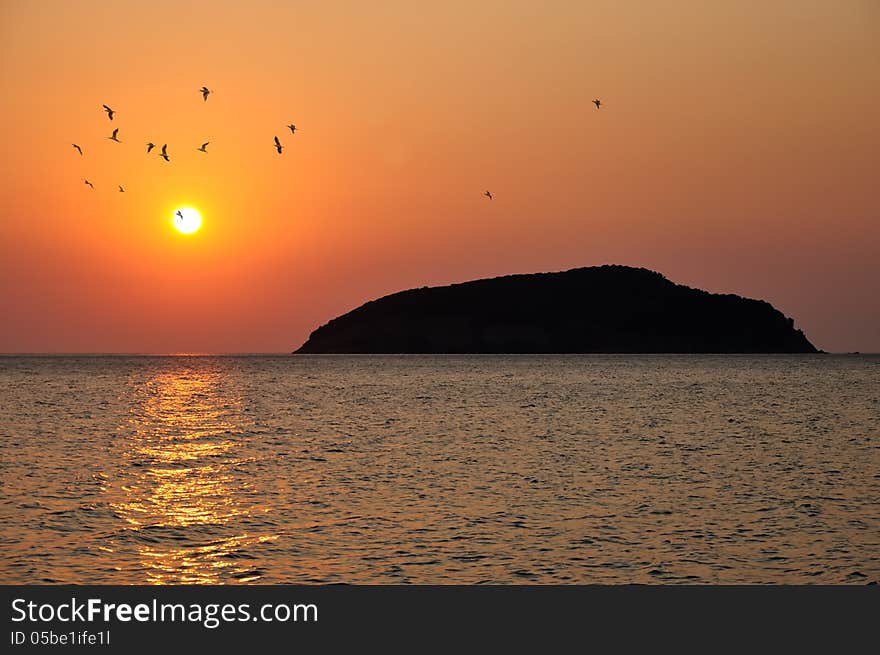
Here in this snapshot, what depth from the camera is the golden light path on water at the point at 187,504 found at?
27.1 m

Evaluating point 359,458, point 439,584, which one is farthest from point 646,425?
point 439,584

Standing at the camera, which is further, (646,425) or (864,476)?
(646,425)

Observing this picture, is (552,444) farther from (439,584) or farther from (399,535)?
(439,584)

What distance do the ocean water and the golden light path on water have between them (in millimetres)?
123

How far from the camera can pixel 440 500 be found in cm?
3794

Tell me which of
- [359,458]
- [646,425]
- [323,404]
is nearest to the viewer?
[359,458]

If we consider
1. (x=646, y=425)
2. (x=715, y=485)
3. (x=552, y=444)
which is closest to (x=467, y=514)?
(x=715, y=485)

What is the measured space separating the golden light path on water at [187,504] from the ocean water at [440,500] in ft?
0.40

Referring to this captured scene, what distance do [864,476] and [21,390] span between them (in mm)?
118837

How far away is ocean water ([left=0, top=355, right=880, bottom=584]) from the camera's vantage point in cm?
2708

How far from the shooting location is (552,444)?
6109cm
